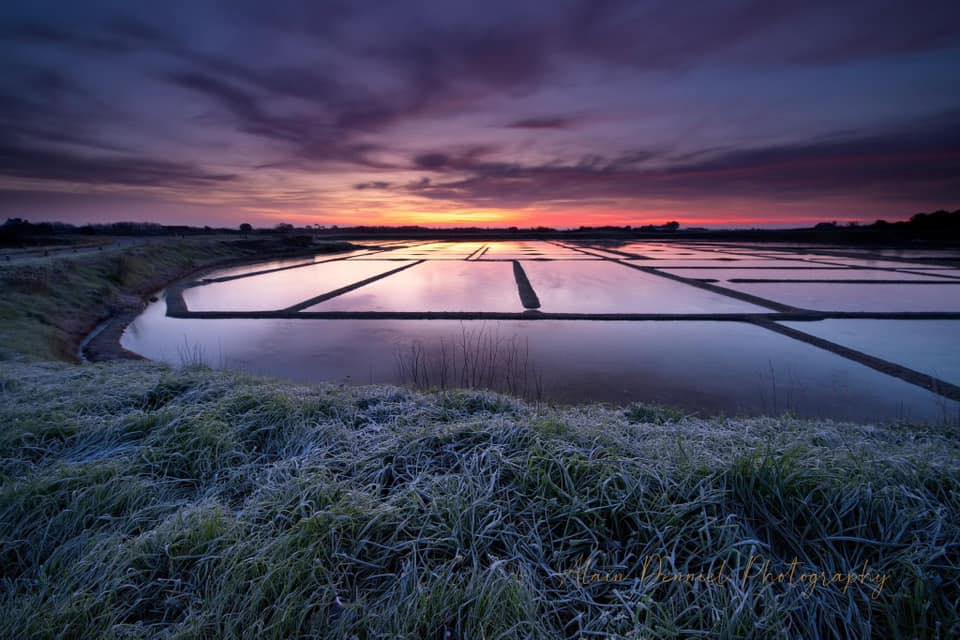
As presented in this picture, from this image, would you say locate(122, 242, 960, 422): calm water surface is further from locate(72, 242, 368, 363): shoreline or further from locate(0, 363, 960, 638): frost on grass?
locate(0, 363, 960, 638): frost on grass

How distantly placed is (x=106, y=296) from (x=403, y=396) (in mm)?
19442

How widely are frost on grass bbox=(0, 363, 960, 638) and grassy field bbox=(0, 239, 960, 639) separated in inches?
0.7

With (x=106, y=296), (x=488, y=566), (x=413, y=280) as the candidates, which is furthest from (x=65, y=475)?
(x=413, y=280)

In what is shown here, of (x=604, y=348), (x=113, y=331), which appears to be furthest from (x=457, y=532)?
(x=113, y=331)

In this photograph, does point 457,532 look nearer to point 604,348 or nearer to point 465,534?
point 465,534

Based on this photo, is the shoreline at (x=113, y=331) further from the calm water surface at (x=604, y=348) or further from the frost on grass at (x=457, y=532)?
the frost on grass at (x=457, y=532)

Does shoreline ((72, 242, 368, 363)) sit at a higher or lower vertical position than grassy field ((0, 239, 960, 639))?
lower

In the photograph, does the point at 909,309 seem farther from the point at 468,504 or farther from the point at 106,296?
the point at 106,296

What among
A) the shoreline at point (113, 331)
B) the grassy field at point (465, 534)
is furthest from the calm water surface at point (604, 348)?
the grassy field at point (465, 534)

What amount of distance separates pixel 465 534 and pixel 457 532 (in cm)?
7

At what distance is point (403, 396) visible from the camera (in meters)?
6.26

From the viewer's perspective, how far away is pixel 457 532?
2.84 m

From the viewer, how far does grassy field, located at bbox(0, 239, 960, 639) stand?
90.2 inches

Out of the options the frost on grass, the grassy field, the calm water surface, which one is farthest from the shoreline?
the grassy field
